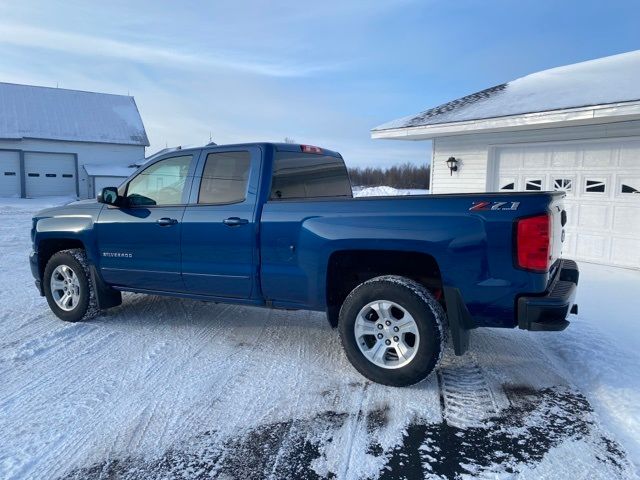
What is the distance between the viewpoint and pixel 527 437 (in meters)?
3.02

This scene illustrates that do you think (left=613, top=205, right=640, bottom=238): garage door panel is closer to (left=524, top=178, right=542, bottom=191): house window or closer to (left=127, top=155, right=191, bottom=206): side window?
(left=524, top=178, right=542, bottom=191): house window

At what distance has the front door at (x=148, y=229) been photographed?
4637 millimetres

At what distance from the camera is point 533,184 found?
9672mm

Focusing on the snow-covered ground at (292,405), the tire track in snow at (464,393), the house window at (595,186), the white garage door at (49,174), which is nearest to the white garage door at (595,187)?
the house window at (595,186)

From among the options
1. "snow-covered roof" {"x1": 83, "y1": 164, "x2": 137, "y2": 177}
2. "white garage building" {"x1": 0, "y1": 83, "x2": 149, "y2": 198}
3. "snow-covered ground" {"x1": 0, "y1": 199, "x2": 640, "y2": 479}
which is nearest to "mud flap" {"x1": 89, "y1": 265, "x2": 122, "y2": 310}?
"snow-covered ground" {"x1": 0, "y1": 199, "x2": 640, "y2": 479}

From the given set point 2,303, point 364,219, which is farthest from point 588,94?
point 2,303

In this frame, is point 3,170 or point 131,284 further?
point 3,170

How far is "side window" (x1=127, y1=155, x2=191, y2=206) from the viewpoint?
474 centimetres

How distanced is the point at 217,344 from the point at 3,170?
32.7 m

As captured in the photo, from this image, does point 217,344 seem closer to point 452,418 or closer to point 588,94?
point 452,418

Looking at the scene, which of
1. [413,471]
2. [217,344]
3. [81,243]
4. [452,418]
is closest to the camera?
[413,471]

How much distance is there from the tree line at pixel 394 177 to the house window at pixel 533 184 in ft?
101

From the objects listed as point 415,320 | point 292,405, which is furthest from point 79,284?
point 415,320

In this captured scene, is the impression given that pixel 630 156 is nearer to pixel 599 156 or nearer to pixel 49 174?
pixel 599 156
